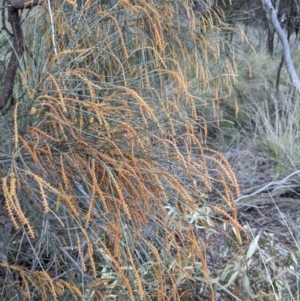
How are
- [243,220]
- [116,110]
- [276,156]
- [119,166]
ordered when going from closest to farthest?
[119,166], [116,110], [243,220], [276,156]

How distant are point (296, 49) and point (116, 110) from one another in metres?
4.80

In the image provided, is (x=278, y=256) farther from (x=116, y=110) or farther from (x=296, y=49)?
(x=296, y=49)

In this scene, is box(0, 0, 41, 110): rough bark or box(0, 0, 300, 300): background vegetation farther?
box(0, 0, 41, 110): rough bark

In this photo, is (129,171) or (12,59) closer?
(129,171)

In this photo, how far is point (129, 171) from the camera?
56.7 inches

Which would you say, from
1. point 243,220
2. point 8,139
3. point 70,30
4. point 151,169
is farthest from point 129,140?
point 243,220

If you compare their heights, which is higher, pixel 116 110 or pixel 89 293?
pixel 116 110

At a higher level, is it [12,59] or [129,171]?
[12,59]

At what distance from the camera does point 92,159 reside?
144 centimetres

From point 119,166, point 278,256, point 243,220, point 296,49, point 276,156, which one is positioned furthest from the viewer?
point 296,49

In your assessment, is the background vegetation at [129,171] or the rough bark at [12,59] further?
the rough bark at [12,59]

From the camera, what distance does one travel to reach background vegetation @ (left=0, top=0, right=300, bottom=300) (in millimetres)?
1464

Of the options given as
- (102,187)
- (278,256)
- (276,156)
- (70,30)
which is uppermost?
(70,30)

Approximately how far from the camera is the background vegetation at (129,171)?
1464 mm
